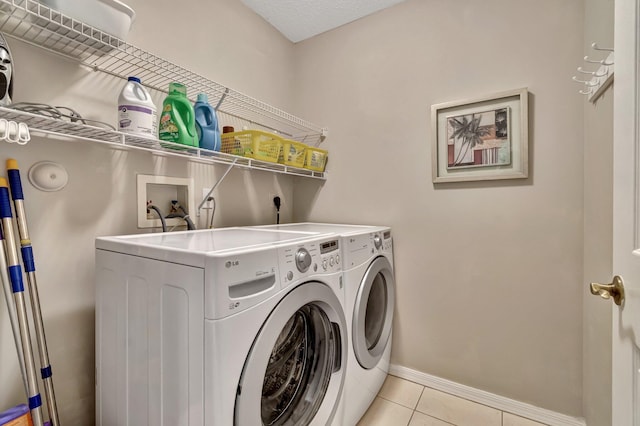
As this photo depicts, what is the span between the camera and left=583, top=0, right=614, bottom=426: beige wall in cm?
108

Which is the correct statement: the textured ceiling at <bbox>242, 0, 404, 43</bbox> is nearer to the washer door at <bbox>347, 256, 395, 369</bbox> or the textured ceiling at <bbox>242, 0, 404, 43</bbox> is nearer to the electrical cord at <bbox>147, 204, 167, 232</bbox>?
the electrical cord at <bbox>147, 204, 167, 232</bbox>

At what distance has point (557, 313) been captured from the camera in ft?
4.88

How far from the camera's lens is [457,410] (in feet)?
5.26

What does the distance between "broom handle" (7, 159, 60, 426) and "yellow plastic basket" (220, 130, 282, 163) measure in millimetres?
884

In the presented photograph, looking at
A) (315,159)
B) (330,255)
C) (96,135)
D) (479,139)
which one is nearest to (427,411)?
(330,255)

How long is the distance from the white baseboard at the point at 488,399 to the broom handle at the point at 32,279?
1.80 m

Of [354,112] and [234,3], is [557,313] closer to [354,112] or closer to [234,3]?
[354,112]

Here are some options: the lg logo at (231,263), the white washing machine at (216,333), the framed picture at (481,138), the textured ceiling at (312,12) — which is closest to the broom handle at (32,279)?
the white washing machine at (216,333)

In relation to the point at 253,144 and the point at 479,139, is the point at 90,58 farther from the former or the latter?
the point at 479,139

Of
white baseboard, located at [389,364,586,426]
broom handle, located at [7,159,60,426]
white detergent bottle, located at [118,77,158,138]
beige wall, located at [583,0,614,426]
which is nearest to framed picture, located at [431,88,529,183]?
beige wall, located at [583,0,614,426]

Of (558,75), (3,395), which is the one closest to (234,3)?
(558,75)

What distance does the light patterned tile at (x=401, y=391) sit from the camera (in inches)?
66.0

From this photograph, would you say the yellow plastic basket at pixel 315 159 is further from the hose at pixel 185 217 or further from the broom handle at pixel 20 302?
the broom handle at pixel 20 302

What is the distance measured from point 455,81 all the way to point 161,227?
191cm
